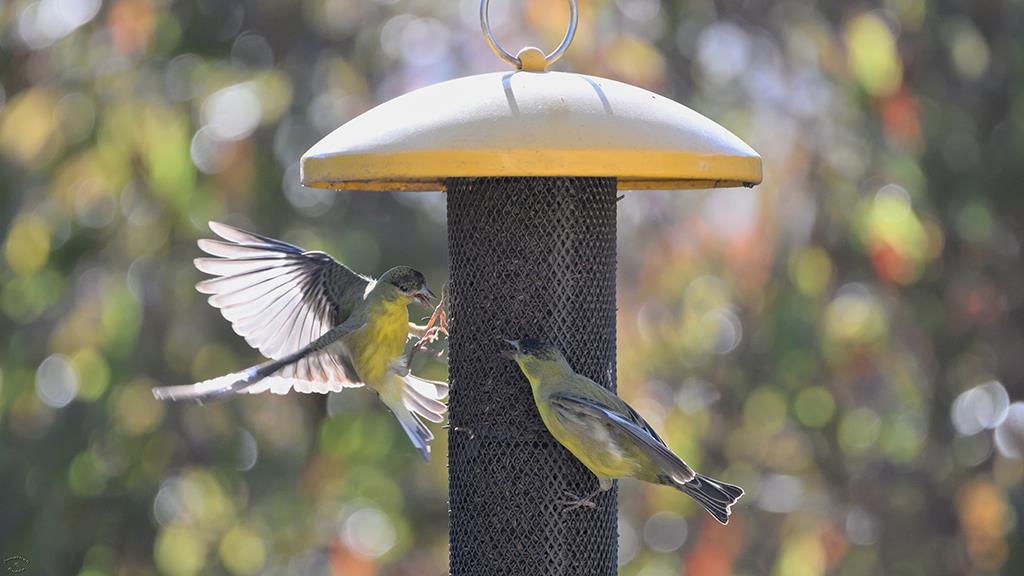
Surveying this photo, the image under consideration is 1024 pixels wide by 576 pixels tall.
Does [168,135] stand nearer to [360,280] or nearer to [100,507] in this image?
[100,507]

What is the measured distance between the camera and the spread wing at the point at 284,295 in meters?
4.61

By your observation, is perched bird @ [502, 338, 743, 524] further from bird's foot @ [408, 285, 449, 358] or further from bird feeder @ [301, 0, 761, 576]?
bird's foot @ [408, 285, 449, 358]

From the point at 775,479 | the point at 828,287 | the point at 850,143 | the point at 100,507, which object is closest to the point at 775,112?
the point at 850,143

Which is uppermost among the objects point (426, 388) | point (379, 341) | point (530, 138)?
point (530, 138)

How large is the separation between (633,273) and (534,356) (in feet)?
21.3

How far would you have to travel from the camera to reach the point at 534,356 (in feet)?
12.7

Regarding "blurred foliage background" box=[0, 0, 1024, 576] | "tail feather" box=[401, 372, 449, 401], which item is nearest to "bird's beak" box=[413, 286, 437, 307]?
"tail feather" box=[401, 372, 449, 401]

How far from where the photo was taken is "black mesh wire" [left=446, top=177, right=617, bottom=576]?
4.08 meters

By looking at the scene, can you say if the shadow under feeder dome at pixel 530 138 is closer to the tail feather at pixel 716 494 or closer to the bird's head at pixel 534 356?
the bird's head at pixel 534 356

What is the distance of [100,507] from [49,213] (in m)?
2.24

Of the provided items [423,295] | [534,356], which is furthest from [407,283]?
[534,356]

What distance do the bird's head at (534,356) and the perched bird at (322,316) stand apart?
67 cm

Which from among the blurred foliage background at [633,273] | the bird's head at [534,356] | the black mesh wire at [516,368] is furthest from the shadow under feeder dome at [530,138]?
the blurred foliage background at [633,273]

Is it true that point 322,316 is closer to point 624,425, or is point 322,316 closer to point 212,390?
point 212,390
